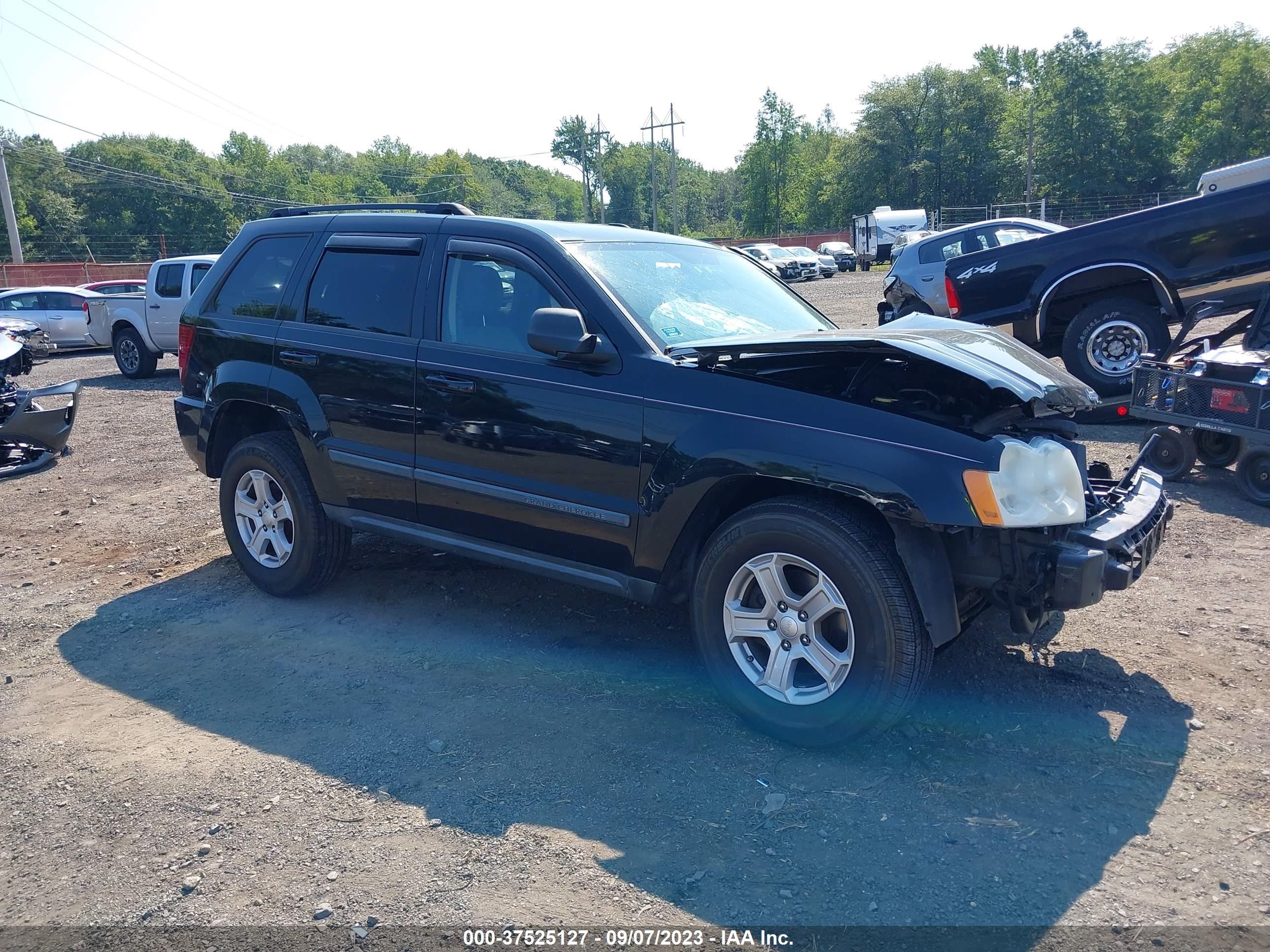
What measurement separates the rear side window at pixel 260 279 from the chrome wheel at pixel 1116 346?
24.4 ft

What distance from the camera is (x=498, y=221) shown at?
4.54 metres

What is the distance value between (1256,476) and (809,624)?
462 centimetres

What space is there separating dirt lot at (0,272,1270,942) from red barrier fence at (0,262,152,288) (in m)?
37.8

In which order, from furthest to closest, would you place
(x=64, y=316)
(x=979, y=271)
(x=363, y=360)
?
(x=64, y=316) < (x=979, y=271) < (x=363, y=360)

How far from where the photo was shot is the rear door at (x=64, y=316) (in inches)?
825

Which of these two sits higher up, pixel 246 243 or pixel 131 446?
pixel 246 243

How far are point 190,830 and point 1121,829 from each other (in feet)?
10.1

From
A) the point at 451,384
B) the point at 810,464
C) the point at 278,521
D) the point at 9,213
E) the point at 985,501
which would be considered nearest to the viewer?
the point at 985,501

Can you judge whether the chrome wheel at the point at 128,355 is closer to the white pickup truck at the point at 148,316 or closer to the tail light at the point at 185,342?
the white pickup truck at the point at 148,316

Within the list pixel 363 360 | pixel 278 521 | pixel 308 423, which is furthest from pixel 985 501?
pixel 278 521

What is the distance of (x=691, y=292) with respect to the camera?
181 inches

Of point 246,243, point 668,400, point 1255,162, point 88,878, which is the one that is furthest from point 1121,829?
point 1255,162

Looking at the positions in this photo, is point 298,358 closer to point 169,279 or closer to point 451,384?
point 451,384

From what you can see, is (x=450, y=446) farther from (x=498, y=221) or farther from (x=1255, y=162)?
(x=1255, y=162)
